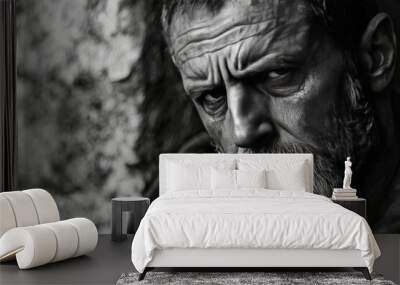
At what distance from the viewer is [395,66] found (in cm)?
687

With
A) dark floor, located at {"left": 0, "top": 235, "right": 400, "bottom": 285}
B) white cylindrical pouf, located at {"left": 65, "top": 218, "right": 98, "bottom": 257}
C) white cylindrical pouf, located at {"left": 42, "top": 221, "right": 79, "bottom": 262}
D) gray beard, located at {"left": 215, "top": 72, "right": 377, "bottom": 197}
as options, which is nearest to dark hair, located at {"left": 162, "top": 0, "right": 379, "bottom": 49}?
gray beard, located at {"left": 215, "top": 72, "right": 377, "bottom": 197}

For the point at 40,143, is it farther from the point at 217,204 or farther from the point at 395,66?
the point at 395,66

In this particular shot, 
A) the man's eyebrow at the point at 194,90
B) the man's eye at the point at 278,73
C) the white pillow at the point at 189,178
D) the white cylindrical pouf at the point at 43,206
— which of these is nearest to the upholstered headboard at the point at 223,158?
the white pillow at the point at 189,178

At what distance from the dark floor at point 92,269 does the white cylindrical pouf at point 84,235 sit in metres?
0.09

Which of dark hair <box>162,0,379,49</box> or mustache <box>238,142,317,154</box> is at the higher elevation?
dark hair <box>162,0,379,49</box>

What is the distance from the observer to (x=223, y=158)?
6.76 m

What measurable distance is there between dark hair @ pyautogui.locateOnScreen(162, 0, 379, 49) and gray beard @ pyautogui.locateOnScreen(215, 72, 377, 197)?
0.42 m

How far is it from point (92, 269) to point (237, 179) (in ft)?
6.06

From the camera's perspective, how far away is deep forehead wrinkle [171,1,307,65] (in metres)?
6.75

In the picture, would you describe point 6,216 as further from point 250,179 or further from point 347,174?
point 347,174

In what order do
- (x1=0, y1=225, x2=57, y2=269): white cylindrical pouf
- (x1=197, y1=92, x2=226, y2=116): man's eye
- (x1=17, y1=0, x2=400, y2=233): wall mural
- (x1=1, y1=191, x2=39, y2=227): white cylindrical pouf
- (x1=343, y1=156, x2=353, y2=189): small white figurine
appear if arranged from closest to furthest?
(x1=0, y1=225, x2=57, y2=269): white cylindrical pouf, (x1=1, y1=191, x2=39, y2=227): white cylindrical pouf, (x1=343, y1=156, x2=353, y2=189): small white figurine, (x1=17, y1=0, x2=400, y2=233): wall mural, (x1=197, y1=92, x2=226, y2=116): man's eye

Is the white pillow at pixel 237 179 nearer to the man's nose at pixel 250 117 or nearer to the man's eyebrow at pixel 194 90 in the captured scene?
the man's nose at pixel 250 117

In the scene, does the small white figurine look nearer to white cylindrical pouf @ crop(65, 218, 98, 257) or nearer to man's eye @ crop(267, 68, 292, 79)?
man's eye @ crop(267, 68, 292, 79)

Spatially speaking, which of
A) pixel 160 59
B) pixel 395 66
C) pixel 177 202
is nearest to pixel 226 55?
pixel 160 59
